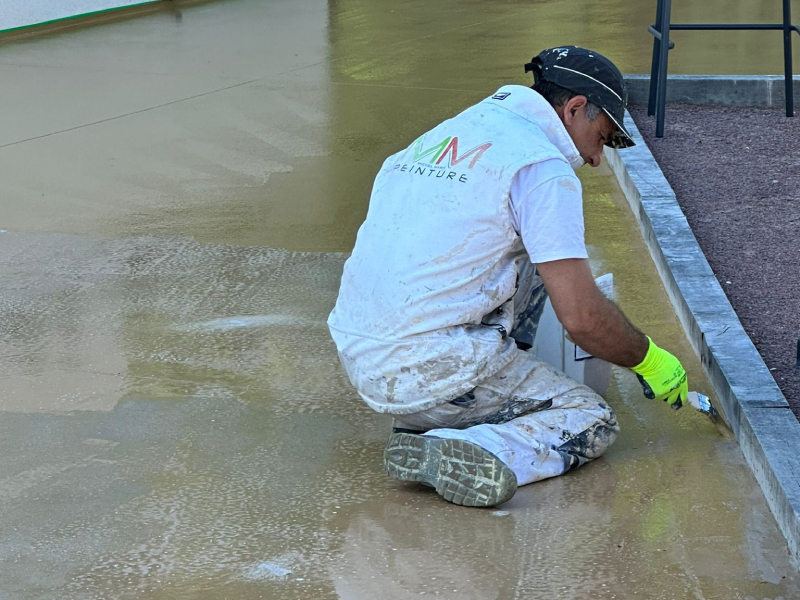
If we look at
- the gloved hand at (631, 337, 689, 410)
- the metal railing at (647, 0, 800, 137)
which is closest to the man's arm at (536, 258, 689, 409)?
the gloved hand at (631, 337, 689, 410)

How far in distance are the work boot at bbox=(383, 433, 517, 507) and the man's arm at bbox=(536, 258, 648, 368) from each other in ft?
1.37

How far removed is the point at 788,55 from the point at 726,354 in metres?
3.69

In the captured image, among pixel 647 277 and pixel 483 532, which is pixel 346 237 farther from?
pixel 483 532

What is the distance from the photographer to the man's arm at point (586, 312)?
8.96ft

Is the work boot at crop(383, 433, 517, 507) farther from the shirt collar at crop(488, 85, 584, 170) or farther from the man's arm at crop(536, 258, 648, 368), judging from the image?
the shirt collar at crop(488, 85, 584, 170)

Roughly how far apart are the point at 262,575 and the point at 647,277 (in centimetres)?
247

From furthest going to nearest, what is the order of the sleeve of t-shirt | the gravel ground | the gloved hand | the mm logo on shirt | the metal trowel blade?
the gravel ground
the metal trowel blade
the gloved hand
the mm logo on shirt
the sleeve of t-shirt

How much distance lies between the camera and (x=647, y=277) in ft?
14.4

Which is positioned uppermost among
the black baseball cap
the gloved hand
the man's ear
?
the black baseball cap

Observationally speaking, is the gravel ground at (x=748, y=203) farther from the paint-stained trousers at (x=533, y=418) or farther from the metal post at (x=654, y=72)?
the paint-stained trousers at (x=533, y=418)

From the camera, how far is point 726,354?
3402 millimetres

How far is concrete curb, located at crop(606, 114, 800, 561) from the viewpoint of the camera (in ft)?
9.02

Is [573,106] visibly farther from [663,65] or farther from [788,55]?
[788,55]

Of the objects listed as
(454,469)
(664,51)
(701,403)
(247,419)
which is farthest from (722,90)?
(454,469)
